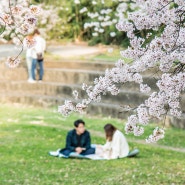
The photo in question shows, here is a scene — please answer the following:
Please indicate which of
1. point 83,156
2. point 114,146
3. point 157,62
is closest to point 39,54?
point 83,156

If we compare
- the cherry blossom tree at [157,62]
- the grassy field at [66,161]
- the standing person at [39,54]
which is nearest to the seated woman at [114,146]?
the grassy field at [66,161]

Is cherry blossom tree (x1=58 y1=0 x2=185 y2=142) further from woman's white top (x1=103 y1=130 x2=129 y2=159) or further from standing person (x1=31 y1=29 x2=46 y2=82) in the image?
standing person (x1=31 y1=29 x2=46 y2=82)

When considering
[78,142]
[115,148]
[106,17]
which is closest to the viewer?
[115,148]

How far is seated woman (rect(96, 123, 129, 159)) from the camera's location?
11.3 metres

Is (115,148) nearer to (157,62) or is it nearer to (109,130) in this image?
(109,130)

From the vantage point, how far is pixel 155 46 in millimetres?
5215

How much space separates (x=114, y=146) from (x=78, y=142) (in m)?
0.69

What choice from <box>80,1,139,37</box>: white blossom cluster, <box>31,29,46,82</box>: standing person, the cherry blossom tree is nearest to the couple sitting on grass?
the cherry blossom tree

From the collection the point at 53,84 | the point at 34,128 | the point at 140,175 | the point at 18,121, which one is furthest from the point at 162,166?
the point at 53,84

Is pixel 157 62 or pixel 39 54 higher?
pixel 157 62

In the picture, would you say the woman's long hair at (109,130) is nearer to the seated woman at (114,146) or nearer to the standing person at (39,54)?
the seated woman at (114,146)

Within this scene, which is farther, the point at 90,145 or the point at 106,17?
the point at 106,17

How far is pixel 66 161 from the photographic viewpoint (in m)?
11.1

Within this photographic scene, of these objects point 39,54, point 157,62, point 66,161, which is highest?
point 157,62
